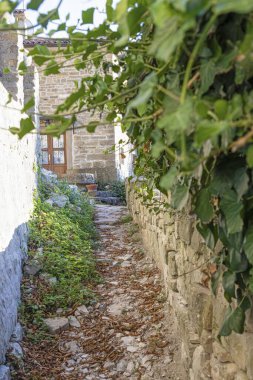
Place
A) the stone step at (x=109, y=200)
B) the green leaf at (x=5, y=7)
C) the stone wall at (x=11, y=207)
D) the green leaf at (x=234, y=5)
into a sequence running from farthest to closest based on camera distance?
the stone step at (x=109, y=200)
the stone wall at (x=11, y=207)
the green leaf at (x=5, y=7)
the green leaf at (x=234, y=5)

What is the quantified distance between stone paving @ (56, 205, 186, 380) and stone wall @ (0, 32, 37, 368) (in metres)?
0.57

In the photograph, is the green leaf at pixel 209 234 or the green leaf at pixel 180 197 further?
the green leaf at pixel 209 234

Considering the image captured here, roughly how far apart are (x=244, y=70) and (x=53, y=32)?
0.52m

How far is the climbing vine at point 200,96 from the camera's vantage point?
2.11 ft

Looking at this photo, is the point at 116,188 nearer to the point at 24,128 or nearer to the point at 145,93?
the point at 24,128

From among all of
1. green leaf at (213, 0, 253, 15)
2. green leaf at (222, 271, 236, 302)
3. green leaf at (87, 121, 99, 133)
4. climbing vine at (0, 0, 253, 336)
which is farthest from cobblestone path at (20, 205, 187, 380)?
green leaf at (213, 0, 253, 15)

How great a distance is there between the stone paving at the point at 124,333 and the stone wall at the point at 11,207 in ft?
1.86

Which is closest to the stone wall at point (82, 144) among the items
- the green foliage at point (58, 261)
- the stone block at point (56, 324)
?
the green foliage at point (58, 261)

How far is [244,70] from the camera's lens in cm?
81

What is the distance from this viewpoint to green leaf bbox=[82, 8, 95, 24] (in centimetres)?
117

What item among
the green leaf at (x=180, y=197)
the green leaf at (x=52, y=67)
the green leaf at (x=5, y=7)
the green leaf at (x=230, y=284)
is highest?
the green leaf at (x=5, y=7)

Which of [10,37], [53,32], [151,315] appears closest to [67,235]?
[151,315]

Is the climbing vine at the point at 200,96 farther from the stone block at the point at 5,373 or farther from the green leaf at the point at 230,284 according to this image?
the stone block at the point at 5,373

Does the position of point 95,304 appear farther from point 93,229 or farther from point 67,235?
point 93,229
